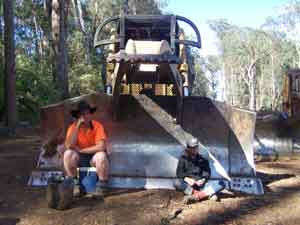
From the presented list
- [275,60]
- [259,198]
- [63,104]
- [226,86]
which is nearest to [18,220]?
[63,104]

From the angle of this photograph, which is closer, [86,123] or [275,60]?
[86,123]

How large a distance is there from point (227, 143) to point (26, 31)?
32.6 m

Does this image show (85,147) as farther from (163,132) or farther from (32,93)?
(32,93)

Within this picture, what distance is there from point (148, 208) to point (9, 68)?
7922 millimetres

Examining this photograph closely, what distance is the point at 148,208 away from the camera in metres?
5.11

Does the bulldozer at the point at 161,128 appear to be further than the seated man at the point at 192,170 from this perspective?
Yes

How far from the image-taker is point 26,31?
36.8 meters

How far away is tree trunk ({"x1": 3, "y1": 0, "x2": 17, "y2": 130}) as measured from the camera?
12102 mm

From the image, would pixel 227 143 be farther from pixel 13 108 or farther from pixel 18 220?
pixel 13 108

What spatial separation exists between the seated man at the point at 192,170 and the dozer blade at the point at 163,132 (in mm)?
503

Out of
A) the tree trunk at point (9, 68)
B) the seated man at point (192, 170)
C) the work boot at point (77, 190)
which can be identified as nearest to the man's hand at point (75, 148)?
the work boot at point (77, 190)

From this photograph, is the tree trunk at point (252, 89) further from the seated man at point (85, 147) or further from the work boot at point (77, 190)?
the work boot at point (77, 190)

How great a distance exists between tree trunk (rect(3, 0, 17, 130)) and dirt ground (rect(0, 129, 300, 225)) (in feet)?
19.4

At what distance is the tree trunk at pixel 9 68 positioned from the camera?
39.7ft
